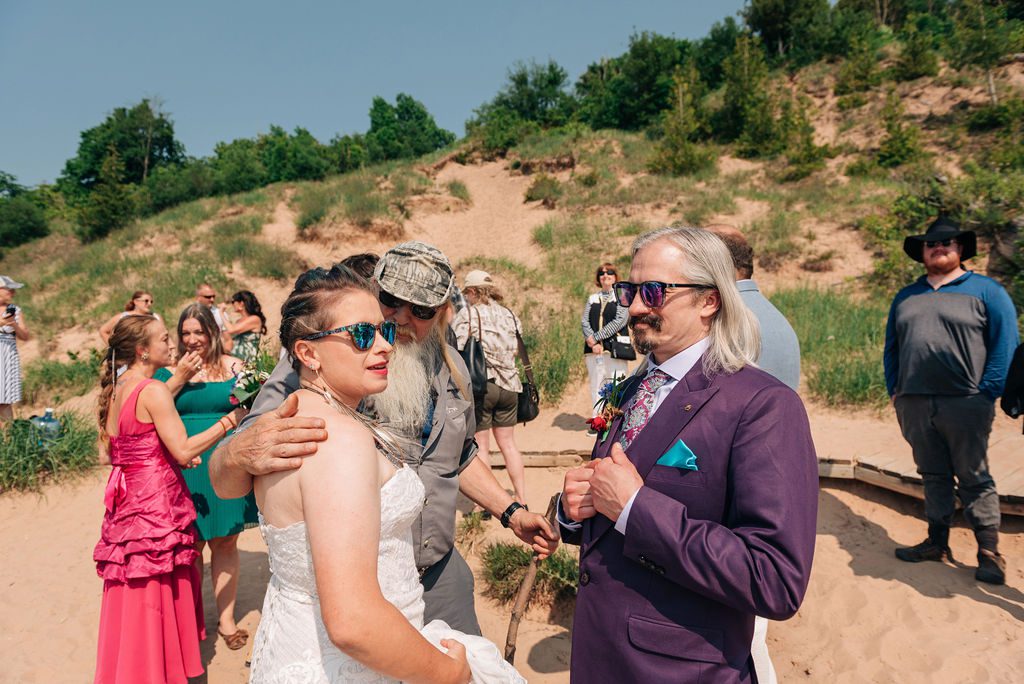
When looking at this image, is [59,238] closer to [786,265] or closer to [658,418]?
[786,265]

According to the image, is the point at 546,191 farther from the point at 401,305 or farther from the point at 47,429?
the point at 401,305

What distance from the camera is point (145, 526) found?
308cm

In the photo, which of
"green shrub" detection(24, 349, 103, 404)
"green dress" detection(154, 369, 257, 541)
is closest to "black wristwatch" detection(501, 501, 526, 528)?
"green dress" detection(154, 369, 257, 541)

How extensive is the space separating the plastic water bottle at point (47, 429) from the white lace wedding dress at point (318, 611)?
732 centimetres

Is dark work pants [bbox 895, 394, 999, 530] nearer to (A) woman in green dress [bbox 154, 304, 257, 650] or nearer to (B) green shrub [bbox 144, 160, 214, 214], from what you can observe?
(A) woman in green dress [bbox 154, 304, 257, 650]

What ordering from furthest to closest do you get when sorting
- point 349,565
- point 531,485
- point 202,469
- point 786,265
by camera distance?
point 786,265 < point 531,485 < point 202,469 < point 349,565

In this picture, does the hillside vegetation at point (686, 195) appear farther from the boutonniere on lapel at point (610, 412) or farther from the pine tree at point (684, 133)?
the boutonniere on lapel at point (610, 412)

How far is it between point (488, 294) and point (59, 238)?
1142 inches

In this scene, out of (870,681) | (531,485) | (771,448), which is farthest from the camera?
(531,485)

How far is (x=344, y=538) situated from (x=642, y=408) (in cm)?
101

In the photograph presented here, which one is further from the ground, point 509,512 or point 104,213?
point 104,213

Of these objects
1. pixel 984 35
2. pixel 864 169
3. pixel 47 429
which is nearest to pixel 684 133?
pixel 864 169

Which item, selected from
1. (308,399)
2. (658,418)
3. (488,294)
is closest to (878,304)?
(488,294)

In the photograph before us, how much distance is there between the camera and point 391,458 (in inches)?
63.3
